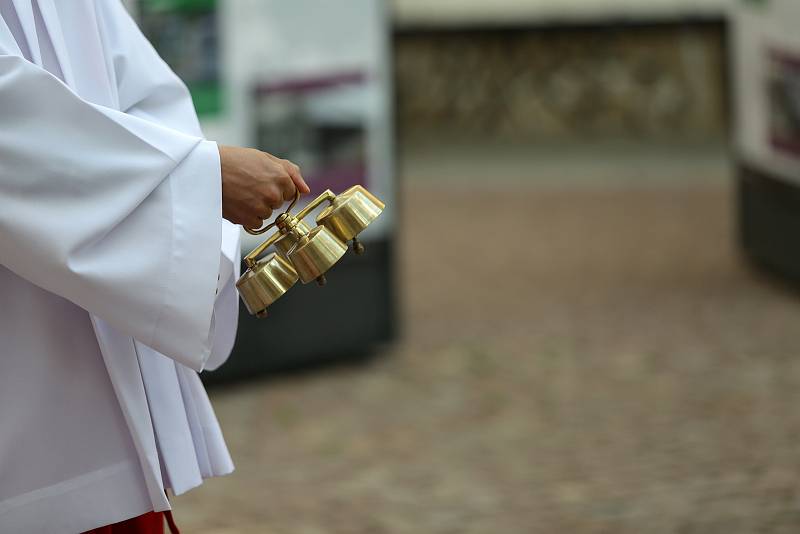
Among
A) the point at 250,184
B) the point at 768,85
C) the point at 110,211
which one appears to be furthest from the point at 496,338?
the point at 110,211

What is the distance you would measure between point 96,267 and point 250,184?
24 centimetres

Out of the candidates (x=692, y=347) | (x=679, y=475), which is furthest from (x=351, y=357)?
(x=679, y=475)

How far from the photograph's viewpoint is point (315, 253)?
1.86 meters

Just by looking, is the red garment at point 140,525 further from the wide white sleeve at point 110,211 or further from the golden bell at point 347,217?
the golden bell at point 347,217

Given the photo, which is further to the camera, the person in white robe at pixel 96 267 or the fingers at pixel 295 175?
the fingers at pixel 295 175

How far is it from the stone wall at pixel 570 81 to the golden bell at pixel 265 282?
11.0 metres

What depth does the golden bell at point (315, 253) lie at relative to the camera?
1861 millimetres

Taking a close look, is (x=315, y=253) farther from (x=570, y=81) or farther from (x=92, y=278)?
(x=570, y=81)

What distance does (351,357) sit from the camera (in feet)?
19.3

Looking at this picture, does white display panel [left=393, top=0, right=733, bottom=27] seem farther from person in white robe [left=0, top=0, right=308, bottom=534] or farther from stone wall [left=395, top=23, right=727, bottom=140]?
person in white robe [left=0, top=0, right=308, bottom=534]

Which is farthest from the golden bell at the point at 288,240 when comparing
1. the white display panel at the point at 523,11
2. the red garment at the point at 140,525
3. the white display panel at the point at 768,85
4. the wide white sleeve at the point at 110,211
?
the white display panel at the point at 523,11

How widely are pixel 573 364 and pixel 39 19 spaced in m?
4.06

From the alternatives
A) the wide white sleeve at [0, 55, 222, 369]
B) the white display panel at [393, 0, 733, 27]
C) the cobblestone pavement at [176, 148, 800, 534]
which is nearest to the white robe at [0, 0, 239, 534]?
the wide white sleeve at [0, 55, 222, 369]

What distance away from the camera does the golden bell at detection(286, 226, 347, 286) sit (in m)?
1.86
